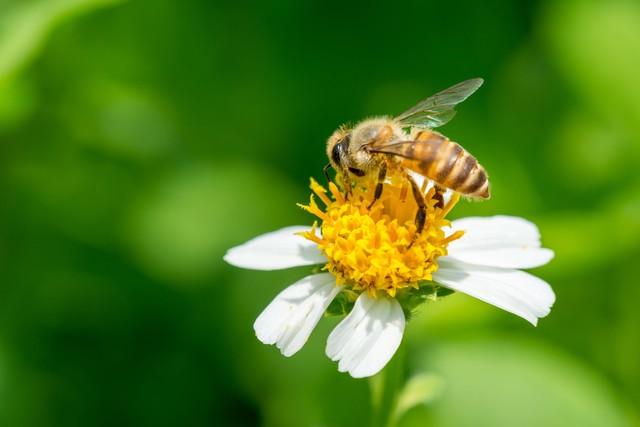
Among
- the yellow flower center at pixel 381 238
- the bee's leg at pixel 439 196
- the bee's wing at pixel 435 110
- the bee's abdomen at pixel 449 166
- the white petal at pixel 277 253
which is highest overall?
the bee's wing at pixel 435 110

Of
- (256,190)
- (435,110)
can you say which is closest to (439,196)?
(435,110)

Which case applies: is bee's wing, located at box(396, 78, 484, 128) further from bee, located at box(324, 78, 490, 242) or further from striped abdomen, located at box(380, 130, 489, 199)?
striped abdomen, located at box(380, 130, 489, 199)

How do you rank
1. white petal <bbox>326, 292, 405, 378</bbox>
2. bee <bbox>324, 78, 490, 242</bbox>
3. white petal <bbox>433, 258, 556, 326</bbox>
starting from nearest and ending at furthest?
white petal <bbox>326, 292, 405, 378</bbox>
white petal <bbox>433, 258, 556, 326</bbox>
bee <bbox>324, 78, 490, 242</bbox>

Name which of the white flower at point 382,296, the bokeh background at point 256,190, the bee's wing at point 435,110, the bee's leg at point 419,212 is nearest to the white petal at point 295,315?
the white flower at point 382,296

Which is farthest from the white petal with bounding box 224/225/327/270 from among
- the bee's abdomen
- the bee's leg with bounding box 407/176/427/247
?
the bee's abdomen

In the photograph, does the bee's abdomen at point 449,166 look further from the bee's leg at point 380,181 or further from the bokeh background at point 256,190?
the bokeh background at point 256,190

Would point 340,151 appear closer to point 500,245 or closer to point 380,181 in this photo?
point 380,181

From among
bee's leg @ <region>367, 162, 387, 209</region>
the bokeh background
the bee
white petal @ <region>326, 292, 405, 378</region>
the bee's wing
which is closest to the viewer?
white petal @ <region>326, 292, 405, 378</region>
